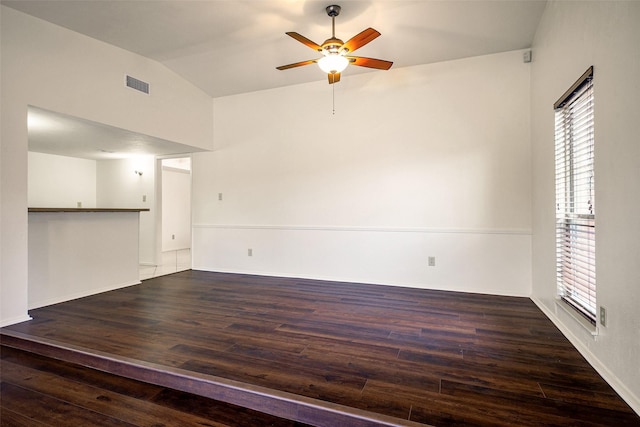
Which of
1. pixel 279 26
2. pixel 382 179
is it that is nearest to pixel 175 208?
pixel 382 179

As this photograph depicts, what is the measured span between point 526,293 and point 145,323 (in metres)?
4.04

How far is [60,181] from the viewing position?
614 centimetres

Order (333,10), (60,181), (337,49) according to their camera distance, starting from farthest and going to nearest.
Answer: (60,181)
(333,10)
(337,49)

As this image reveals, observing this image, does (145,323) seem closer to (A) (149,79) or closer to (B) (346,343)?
(B) (346,343)

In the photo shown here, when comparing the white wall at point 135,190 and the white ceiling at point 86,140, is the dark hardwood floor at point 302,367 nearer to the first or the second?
the white ceiling at point 86,140

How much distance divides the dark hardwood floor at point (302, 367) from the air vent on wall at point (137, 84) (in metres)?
2.63

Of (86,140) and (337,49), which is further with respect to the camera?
(86,140)

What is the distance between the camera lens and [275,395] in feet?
5.72

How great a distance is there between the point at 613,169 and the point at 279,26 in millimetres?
3158

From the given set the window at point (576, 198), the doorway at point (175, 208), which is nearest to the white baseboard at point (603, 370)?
the window at point (576, 198)

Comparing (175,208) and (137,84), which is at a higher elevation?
(137,84)

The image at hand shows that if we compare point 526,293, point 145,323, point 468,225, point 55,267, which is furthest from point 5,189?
point 526,293

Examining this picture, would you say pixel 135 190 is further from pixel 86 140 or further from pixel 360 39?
pixel 360 39

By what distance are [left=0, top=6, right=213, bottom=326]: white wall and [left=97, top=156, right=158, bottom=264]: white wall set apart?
215 centimetres
